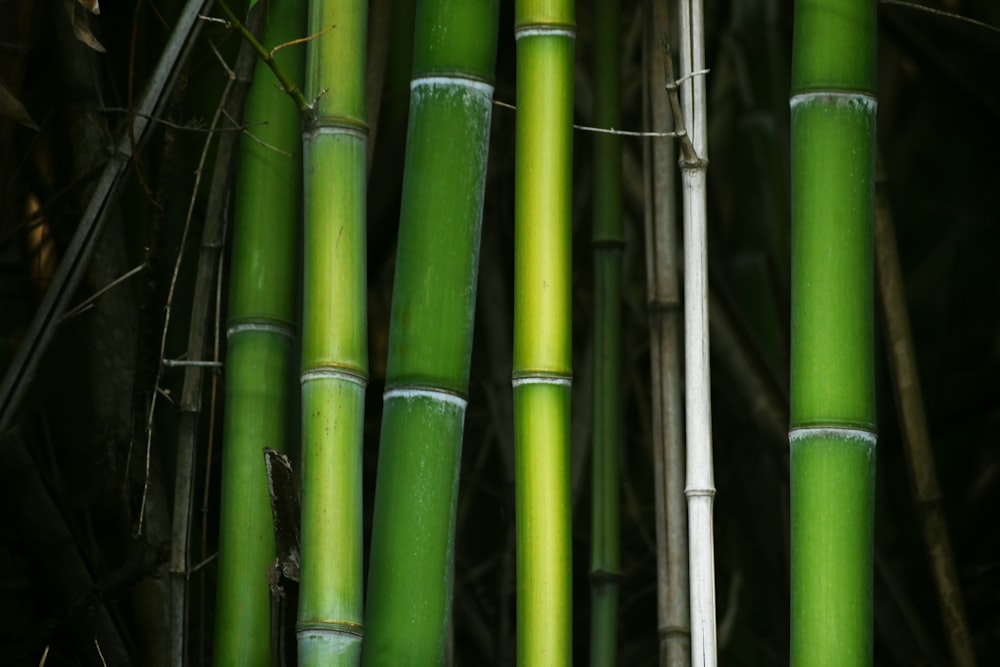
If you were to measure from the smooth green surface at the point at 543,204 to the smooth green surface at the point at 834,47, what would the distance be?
Result: 167 millimetres

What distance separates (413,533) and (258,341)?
0.21 m

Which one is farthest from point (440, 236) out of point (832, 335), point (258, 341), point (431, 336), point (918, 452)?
point (918, 452)

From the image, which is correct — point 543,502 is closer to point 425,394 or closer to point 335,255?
point 425,394

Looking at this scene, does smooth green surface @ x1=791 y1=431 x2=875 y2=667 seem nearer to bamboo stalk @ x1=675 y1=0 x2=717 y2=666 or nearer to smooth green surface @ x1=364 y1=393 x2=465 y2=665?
bamboo stalk @ x1=675 y1=0 x2=717 y2=666

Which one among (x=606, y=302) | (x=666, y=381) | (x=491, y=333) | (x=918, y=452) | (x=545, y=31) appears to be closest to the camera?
(x=545, y=31)

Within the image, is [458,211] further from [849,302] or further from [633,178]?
[633,178]

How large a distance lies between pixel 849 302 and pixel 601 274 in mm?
367

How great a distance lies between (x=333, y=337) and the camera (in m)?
0.98

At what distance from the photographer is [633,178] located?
5.89 feet

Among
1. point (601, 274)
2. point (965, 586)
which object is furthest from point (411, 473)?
point (965, 586)

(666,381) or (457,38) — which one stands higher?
(457,38)

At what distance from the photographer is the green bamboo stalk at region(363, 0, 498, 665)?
38.9 inches

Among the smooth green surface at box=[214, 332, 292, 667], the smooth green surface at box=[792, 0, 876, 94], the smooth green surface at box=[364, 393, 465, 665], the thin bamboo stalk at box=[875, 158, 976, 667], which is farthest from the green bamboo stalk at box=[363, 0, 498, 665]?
the thin bamboo stalk at box=[875, 158, 976, 667]

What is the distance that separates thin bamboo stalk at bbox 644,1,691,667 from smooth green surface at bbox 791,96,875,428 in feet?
0.56
